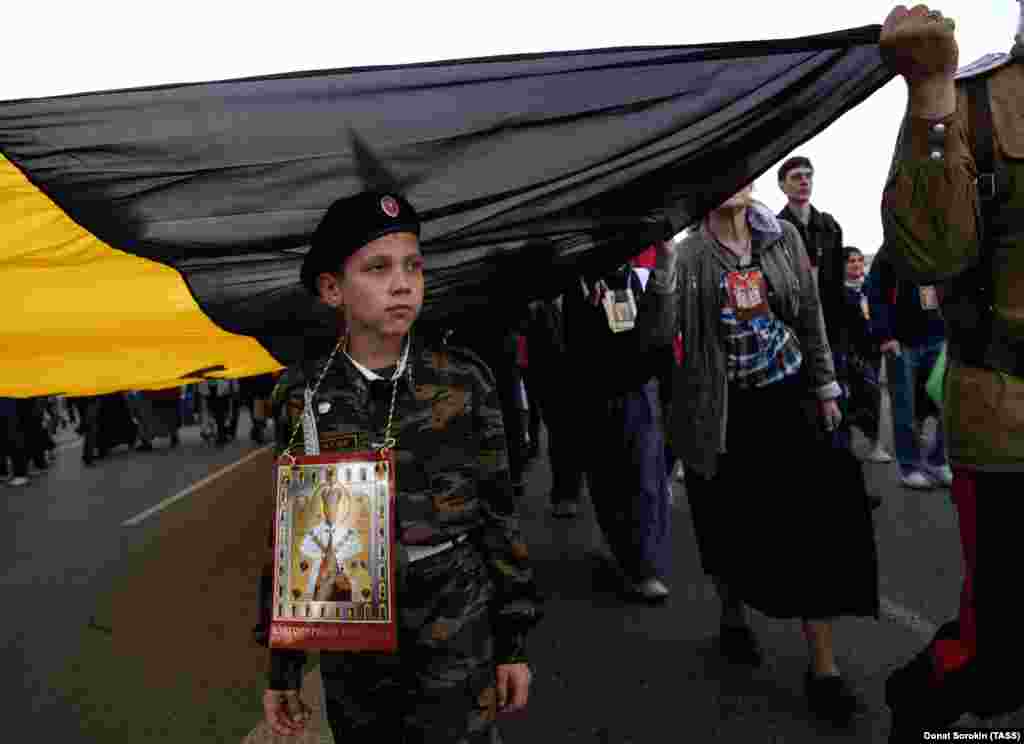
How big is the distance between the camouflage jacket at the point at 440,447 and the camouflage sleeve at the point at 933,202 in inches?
41.1

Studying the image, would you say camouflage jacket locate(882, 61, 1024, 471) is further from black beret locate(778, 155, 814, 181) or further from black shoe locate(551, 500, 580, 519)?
black shoe locate(551, 500, 580, 519)

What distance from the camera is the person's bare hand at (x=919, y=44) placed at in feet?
5.51

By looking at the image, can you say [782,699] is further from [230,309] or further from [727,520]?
[230,309]

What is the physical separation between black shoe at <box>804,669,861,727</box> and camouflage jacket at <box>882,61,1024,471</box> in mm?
1404

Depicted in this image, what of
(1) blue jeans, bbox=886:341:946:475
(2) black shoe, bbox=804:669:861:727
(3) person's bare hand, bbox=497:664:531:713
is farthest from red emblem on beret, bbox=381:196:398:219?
(1) blue jeans, bbox=886:341:946:475

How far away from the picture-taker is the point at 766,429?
316 cm

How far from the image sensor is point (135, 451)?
1473 centimetres

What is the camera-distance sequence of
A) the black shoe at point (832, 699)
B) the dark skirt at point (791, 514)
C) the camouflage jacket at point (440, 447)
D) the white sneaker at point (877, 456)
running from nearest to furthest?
the camouflage jacket at point (440, 447)
the black shoe at point (832, 699)
the dark skirt at point (791, 514)
the white sneaker at point (877, 456)

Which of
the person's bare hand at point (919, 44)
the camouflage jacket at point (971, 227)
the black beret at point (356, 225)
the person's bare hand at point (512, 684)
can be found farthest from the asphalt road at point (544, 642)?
the black beret at point (356, 225)

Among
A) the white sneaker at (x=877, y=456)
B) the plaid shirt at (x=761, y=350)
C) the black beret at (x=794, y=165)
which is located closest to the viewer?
the plaid shirt at (x=761, y=350)

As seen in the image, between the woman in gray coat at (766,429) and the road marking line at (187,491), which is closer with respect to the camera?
the woman in gray coat at (766,429)

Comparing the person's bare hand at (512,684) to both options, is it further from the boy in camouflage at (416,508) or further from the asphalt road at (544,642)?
the asphalt road at (544,642)

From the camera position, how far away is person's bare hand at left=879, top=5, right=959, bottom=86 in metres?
1.68

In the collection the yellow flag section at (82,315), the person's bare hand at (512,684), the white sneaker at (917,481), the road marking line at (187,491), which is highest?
the yellow flag section at (82,315)
